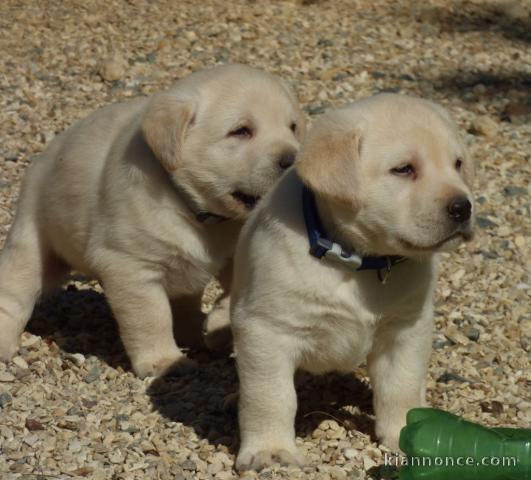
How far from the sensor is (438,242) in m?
4.45

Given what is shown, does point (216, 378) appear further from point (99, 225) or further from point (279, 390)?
point (279, 390)

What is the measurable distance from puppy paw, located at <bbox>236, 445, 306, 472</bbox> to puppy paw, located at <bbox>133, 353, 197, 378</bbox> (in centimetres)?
126

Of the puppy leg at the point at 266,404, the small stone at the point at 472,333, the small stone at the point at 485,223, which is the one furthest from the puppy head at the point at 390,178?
the small stone at the point at 485,223

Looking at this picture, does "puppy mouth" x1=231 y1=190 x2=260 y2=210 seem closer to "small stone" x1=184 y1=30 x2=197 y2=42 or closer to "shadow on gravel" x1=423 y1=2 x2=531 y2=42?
"small stone" x1=184 y1=30 x2=197 y2=42

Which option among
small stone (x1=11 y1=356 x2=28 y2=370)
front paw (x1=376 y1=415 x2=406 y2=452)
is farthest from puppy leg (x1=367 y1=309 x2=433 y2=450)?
small stone (x1=11 y1=356 x2=28 y2=370)

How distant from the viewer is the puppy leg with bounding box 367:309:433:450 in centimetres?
489

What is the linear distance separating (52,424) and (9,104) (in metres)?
4.48

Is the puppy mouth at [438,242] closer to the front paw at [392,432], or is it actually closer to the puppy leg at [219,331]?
the front paw at [392,432]

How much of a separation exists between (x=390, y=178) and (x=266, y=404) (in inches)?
41.1

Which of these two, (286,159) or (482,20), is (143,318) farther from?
(482,20)

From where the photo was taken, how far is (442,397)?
577cm

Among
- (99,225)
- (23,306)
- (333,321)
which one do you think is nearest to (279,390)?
(333,321)

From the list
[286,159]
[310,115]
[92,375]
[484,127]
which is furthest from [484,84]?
[92,375]

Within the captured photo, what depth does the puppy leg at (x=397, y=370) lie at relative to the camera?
4887 millimetres
